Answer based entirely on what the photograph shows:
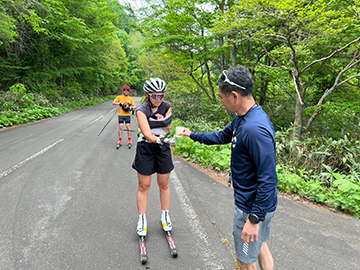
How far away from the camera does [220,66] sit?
11.0m

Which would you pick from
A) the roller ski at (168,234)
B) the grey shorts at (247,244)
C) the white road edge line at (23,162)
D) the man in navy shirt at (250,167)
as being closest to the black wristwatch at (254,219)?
the man in navy shirt at (250,167)

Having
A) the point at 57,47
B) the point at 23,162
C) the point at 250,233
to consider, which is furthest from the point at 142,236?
the point at 57,47

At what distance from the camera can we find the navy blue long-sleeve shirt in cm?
130

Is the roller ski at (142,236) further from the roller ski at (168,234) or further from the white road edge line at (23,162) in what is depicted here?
the white road edge line at (23,162)

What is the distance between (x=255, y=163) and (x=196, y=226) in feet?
6.19

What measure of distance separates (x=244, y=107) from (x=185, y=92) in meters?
13.5

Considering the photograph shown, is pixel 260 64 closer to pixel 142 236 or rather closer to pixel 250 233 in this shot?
pixel 142 236

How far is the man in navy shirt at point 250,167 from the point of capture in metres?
1.31

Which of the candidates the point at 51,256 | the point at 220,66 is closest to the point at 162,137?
the point at 51,256

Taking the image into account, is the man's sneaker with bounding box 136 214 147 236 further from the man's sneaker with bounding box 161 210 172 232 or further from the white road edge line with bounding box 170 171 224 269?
the white road edge line with bounding box 170 171 224 269

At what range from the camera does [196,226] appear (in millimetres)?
2852

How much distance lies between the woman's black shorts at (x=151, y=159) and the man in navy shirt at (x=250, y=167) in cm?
111

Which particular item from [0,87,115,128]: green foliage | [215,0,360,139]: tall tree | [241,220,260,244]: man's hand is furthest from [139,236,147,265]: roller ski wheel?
[0,87,115,128]: green foliage

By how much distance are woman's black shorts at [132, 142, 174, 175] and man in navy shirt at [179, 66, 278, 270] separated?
111 cm
